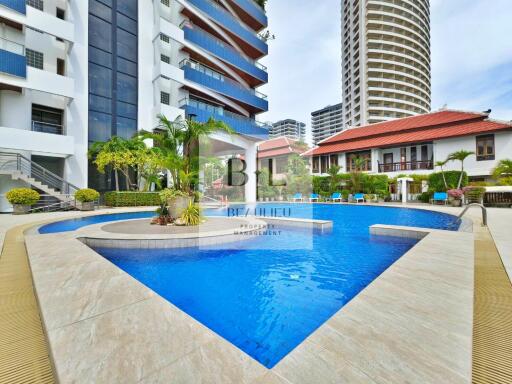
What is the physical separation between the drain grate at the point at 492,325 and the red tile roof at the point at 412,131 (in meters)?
24.7

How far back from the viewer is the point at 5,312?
8.48 ft

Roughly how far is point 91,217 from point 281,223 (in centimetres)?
924

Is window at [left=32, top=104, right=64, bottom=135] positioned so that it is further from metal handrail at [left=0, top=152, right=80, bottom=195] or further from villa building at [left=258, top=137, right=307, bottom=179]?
villa building at [left=258, top=137, right=307, bottom=179]

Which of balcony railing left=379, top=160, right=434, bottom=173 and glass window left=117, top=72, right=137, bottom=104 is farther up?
glass window left=117, top=72, right=137, bottom=104

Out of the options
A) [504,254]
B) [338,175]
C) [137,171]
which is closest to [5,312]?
[504,254]

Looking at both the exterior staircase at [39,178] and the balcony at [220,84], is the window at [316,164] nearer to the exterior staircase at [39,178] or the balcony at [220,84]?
the balcony at [220,84]

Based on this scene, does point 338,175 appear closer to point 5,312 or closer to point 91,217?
point 91,217

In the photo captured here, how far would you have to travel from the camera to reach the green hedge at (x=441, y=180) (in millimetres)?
19812

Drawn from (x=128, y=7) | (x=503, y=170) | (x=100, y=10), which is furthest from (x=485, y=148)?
(x=100, y=10)

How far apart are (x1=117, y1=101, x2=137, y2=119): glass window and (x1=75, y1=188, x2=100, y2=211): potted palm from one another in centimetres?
783

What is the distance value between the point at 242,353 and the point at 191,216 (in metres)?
7.24

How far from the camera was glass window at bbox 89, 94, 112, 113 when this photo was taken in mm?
17938

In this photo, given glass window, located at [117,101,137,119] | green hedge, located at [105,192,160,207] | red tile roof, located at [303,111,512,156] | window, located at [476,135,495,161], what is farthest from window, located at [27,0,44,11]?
window, located at [476,135,495,161]

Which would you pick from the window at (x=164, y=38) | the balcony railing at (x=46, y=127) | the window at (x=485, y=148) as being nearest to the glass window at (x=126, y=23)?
the window at (x=164, y=38)
